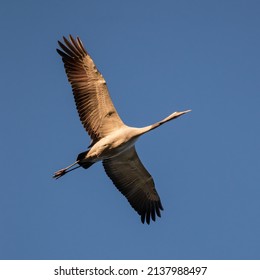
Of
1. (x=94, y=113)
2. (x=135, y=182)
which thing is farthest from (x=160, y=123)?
(x=135, y=182)

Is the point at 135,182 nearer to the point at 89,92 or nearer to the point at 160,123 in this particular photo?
the point at 160,123

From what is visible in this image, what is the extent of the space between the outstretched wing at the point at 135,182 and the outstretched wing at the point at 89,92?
115 cm

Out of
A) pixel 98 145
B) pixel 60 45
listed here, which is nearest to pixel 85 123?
pixel 98 145

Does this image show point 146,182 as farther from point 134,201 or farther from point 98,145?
point 98,145

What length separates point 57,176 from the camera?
20875 mm

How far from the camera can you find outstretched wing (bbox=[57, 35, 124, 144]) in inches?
787

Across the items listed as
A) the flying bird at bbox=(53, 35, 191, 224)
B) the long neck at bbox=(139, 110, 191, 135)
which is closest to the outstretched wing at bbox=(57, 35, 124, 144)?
the flying bird at bbox=(53, 35, 191, 224)

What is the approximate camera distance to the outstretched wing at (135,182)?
21156mm

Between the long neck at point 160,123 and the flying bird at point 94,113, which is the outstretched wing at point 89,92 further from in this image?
the long neck at point 160,123

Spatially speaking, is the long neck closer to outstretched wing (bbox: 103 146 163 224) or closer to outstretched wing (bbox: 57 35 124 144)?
outstretched wing (bbox: 57 35 124 144)
